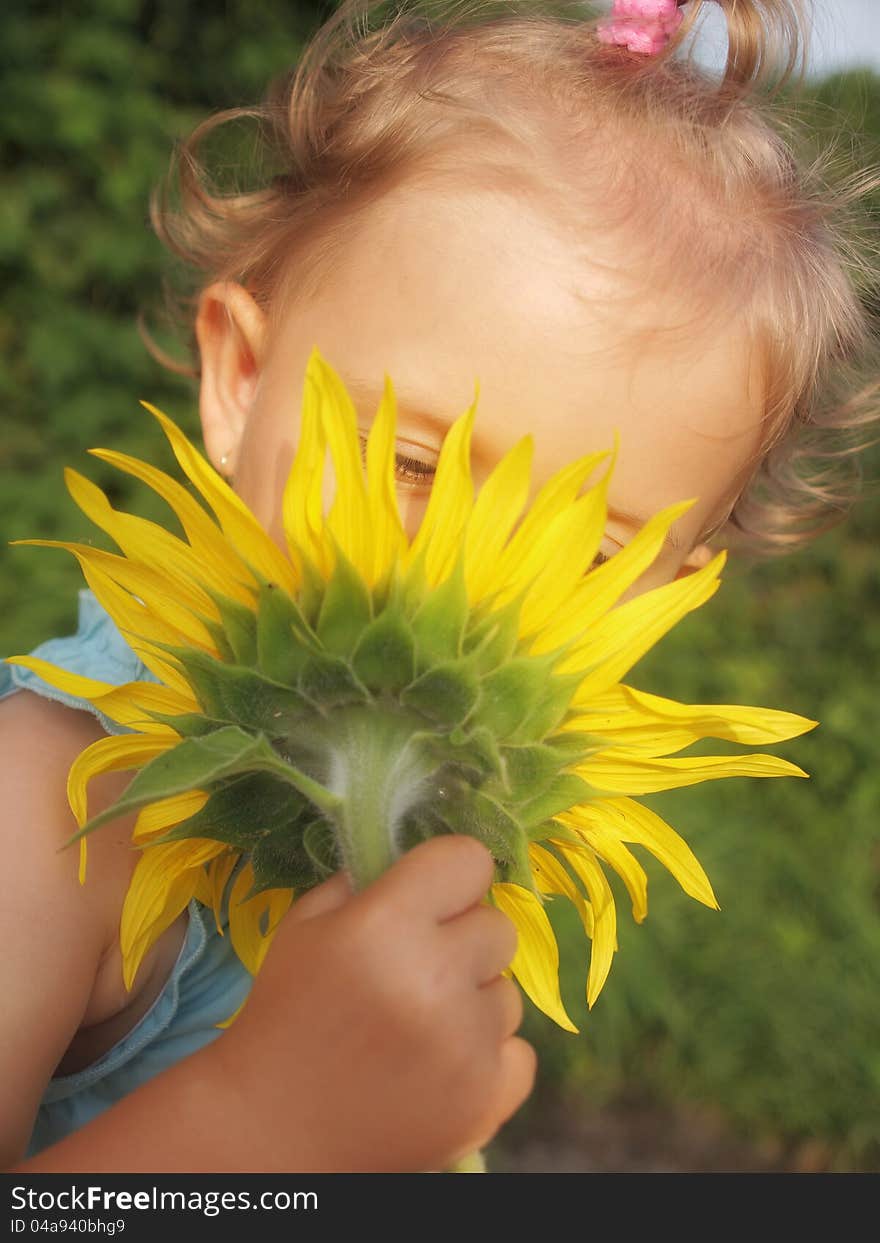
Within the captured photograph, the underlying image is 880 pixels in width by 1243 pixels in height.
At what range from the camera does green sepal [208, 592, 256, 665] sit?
2.86ft

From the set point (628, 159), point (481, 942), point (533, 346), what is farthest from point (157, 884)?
point (628, 159)

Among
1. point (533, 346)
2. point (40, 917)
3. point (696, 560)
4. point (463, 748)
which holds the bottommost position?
point (40, 917)

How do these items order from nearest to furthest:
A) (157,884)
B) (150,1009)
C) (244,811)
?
(244,811) < (157,884) < (150,1009)

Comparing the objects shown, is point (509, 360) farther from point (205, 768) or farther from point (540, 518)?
point (205, 768)

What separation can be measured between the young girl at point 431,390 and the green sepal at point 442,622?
0.37 ft

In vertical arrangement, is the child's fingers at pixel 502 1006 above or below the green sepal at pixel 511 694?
Answer: below

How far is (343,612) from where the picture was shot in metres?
0.85

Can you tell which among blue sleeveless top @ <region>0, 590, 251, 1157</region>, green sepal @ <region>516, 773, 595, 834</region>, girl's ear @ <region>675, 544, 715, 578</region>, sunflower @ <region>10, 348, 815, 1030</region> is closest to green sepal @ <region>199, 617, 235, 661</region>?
sunflower @ <region>10, 348, 815, 1030</region>

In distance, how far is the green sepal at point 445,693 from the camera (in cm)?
83

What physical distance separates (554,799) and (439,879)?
10 centimetres

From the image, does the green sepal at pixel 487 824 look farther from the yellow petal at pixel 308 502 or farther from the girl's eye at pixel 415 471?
the girl's eye at pixel 415 471

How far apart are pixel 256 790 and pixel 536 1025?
1432mm

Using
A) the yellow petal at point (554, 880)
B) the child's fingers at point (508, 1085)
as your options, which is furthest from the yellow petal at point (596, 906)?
the child's fingers at point (508, 1085)

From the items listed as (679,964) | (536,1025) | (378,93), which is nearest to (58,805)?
(378,93)
